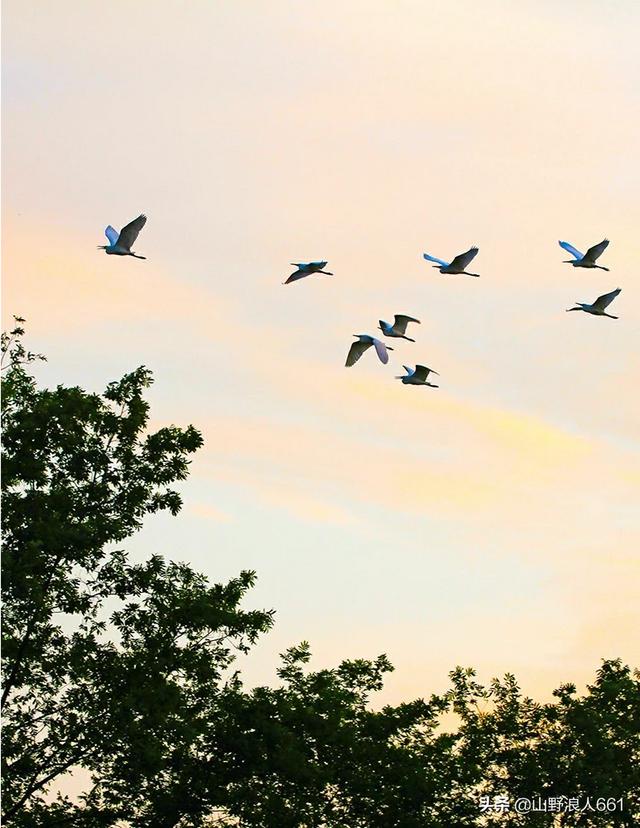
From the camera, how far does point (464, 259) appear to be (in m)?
36.0

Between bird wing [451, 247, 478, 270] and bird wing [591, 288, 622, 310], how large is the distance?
380 cm

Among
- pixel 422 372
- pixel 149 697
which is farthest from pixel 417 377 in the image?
pixel 149 697

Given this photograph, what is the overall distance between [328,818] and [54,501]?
348 inches

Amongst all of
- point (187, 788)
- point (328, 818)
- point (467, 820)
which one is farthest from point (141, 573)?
point (467, 820)

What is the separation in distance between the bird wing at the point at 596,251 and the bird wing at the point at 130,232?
1133cm

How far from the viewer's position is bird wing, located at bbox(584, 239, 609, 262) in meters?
35.6

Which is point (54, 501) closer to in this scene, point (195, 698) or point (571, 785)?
point (195, 698)

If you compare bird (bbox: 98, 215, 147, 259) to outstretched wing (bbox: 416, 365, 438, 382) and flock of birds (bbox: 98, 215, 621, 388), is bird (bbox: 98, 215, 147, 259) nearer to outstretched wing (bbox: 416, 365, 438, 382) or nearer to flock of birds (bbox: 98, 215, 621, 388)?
flock of birds (bbox: 98, 215, 621, 388)

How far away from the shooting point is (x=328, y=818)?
32.3 metres

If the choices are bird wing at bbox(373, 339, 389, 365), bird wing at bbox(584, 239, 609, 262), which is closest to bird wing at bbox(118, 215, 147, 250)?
bird wing at bbox(373, 339, 389, 365)

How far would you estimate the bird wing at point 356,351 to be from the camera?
122ft

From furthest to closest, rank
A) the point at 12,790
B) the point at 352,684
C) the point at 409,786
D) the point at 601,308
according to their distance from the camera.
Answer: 1. the point at 601,308
2. the point at 352,684
3. the point at 409,786
4. the point at 12,790

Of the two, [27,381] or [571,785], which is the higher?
[27,381]

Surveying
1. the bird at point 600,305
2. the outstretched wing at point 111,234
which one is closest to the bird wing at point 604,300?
the bird at point 600,305
